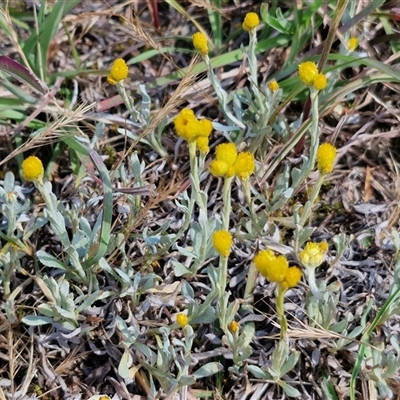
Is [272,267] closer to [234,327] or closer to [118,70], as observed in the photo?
[234,327]

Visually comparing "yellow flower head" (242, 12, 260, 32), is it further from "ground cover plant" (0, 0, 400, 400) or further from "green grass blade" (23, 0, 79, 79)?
"green grass blade" (23, 0, 79, 79)

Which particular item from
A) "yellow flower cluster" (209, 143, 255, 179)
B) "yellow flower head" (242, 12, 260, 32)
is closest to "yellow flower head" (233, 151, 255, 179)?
"yellow flower cluster" (209, 143, 255, 179)

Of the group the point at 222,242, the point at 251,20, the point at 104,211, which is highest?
the point at 251,20

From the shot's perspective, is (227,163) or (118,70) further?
(118,70)

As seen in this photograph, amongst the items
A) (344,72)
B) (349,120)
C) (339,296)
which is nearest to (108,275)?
(339,296)

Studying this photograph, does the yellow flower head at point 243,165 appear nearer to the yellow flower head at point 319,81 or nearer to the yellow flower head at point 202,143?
the yellow flower head at point 202,143

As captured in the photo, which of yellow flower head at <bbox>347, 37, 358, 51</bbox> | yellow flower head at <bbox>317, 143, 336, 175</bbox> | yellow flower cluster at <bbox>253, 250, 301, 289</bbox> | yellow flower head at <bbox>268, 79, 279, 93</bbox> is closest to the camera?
yellow flower cluster at <bbox>253, 250, 301, 289</bbox>

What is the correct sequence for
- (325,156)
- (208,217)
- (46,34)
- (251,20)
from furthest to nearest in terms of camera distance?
(46,34), (208,217), (251,20), (325,156)

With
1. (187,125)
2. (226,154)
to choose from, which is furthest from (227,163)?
(187,125)
